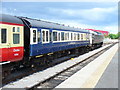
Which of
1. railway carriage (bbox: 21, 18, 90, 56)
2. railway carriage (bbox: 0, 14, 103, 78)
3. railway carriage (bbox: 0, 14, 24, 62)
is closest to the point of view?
railway carriage (bbox: 0, 14, 24, 62)

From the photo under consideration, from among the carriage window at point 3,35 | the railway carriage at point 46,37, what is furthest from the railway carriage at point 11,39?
the railway carriage at point 46,37

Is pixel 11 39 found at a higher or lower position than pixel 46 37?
lower

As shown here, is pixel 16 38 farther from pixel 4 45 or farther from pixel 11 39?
pixel 4 45

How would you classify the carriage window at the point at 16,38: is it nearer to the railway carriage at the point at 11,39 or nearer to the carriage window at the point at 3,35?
the railway carriage at the point at 11,39

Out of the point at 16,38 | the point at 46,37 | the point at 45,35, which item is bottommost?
the point at 16,38

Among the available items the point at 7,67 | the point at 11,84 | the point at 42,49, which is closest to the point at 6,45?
the point at 7,67

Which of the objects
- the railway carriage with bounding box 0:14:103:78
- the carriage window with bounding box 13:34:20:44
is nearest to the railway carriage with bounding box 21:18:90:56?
the railway carriage with bounding box 0:14:103:78

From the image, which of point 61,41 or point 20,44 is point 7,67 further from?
point 61,41

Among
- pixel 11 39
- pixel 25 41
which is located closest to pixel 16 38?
pixel 11 39

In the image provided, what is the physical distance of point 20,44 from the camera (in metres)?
10.2

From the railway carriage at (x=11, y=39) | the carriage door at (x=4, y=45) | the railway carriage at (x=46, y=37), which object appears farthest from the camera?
the railway carriage at (x=46, y=37)

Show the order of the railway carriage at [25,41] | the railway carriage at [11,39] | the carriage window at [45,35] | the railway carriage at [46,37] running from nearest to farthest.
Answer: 1. the railway carriage at [11,39]
2. the railway carriage at [25,41]
3. the railway carriage at [46,37]
4. the carriage window at [45,35]

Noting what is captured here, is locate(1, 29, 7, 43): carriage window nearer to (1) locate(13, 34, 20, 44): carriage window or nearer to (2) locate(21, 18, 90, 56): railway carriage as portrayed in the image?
(1) locate(13, 34, 20, 44): carriage window

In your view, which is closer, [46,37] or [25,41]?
[25,41]
